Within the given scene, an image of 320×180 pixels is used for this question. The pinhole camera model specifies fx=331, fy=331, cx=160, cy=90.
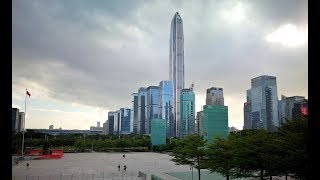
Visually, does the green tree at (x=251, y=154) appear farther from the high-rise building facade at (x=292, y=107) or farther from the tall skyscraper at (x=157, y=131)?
the tall skyscraper at (x=157, y=131)

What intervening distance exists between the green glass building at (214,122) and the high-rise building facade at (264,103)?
122 meters

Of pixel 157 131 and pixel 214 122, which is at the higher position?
pixel 214 122

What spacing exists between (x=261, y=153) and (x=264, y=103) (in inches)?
6543

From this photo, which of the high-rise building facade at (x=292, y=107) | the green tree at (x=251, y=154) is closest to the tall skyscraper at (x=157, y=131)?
the high-rise building facade at (x=292, y=107)

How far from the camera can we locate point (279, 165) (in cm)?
2027

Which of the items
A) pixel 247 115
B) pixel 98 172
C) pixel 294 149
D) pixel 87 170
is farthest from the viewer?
pixel 247 115

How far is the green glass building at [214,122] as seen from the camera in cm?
4556

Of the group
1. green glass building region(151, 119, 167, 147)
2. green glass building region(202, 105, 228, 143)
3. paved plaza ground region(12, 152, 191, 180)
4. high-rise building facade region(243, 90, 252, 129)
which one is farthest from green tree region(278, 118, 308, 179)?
high-rise building facade region(243, 90, 252, 129)

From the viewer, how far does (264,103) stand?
593 feet

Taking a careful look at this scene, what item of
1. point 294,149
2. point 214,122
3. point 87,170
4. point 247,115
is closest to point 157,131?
point 214,122

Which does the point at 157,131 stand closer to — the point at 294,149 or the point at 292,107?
the point at 292,107
